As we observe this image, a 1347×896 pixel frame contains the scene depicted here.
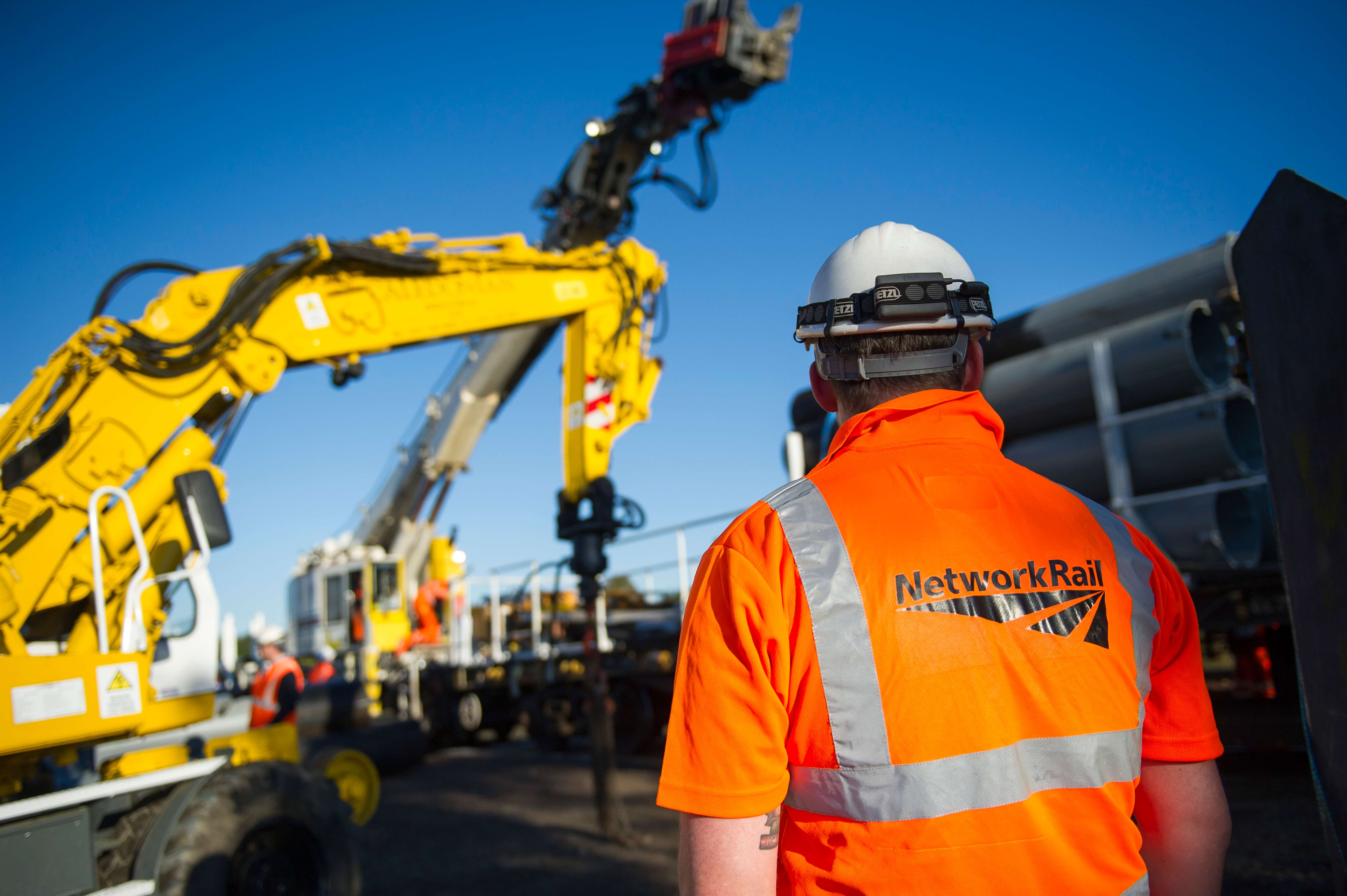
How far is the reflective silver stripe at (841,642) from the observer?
1152mm

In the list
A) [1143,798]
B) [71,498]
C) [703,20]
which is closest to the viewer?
[1143,798]

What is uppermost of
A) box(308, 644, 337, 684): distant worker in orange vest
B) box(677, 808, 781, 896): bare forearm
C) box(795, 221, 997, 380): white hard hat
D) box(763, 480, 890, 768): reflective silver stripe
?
box(795, 221, 997, 380): white hard hat

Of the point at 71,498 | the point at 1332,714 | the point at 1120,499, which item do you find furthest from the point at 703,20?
the point at 1332,714

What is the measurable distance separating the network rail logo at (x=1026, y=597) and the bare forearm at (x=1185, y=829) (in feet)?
1.11

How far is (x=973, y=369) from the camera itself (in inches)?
59.4

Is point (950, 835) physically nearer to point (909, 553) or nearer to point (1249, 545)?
point (909, 553)

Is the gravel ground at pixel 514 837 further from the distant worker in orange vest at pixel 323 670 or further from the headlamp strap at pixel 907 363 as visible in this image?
the headlamp strap at pixel 907 363

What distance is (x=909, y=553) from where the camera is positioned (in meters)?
1.22

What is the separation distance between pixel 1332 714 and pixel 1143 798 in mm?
845

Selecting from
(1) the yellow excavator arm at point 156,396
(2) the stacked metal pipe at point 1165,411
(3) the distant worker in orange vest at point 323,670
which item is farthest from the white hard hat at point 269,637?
(2) the stacked metal pipe at point 1165,411

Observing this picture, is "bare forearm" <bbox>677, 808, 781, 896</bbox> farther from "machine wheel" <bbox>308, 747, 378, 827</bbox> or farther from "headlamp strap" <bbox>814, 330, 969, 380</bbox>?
"machine wheel" <bbox>308, 747, 378, 827</bbox>

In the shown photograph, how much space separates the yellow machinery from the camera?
381 cm

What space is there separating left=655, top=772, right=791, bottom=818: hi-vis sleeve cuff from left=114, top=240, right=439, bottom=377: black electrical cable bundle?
14.8 feet

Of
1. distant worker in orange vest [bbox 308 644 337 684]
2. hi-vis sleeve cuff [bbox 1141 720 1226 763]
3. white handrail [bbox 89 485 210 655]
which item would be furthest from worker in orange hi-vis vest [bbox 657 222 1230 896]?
distant worker in orange vest [bbox 308 644 337 684]
